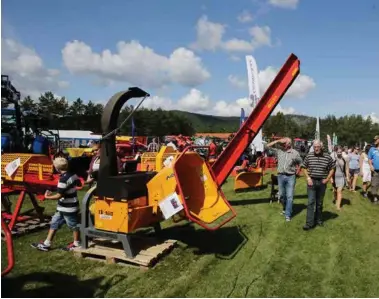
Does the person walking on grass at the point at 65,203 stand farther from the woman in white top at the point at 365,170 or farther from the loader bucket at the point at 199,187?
the woman in white top at the point at 365,170

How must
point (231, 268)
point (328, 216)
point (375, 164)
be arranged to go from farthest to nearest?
point (375, 164) < point (328, 216) < point (231, 268)

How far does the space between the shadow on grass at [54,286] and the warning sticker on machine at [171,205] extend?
3.63 feet

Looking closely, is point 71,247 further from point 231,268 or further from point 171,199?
point 231,268

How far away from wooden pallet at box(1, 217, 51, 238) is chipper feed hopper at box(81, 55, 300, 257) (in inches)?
62.7

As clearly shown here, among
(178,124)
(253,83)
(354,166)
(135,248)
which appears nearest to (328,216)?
(135,248)

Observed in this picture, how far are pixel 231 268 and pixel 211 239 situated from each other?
57.3 inches

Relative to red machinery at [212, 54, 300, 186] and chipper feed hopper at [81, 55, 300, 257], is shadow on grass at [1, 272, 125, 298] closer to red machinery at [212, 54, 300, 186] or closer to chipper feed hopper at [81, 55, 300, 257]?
chipper feed hopper at [81, 55, 300, 257]

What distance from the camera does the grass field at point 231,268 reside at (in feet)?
15.6

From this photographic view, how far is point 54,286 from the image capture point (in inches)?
188

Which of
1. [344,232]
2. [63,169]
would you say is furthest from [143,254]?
[344,232]

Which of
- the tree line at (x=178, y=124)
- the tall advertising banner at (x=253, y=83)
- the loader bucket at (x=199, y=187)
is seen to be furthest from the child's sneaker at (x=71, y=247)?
the tree line at (x=178, y=124)

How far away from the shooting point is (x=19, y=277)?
502 cm

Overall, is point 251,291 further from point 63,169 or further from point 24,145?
point 24,145

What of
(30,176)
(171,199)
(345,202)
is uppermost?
(30,176)
